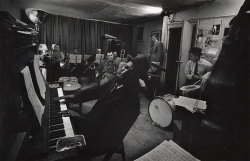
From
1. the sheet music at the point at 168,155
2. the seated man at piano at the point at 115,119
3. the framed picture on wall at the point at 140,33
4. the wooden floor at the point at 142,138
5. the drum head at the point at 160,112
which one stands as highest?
the framed picture on wall at the point at 140,33

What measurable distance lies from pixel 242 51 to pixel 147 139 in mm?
2844

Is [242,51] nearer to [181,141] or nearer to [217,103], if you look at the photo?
[217,103]

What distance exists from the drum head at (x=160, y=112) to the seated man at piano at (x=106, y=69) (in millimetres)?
2711

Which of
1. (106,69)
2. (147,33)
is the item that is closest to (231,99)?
(106,69)

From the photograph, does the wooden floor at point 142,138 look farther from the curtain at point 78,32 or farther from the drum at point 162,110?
the curtain at point 78,32

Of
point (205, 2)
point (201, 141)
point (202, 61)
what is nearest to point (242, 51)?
point (201, 141)

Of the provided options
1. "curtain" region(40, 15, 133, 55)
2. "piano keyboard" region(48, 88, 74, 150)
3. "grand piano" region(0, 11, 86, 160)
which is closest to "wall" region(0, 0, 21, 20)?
"curtain" region(40, 15, 133, 55)

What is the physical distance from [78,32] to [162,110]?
27.5ft

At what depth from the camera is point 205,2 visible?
5.36m

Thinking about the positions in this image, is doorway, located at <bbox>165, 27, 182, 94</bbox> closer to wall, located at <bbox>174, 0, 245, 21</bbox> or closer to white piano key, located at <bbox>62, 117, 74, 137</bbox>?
wall, located at <bbox>174, 0, 245, 21</bbox>

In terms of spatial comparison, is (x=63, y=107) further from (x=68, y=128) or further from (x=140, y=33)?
(x=140, y=33)

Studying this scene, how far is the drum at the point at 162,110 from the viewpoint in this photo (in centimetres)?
348

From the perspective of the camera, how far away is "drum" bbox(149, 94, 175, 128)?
3.48 m

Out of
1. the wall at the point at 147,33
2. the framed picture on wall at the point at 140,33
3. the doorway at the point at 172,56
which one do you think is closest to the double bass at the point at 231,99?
the doorway at the point at 172,56
